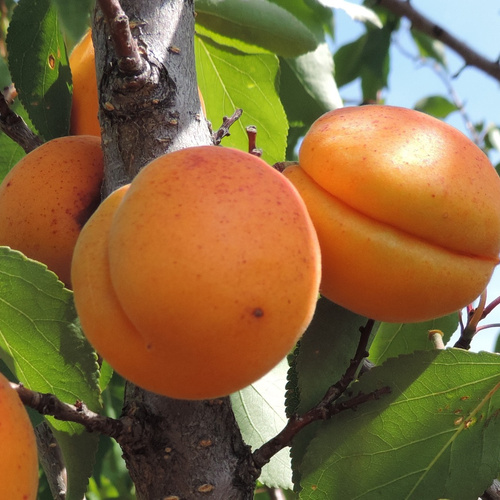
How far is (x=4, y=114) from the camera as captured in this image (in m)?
1.34

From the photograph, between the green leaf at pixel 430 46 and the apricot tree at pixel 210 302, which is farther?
the green leaf at pixel 430 46

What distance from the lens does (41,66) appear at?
4.55 feet

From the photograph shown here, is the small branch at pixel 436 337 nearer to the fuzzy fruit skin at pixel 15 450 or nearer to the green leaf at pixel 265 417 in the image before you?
the green leaf at pixel 265 417

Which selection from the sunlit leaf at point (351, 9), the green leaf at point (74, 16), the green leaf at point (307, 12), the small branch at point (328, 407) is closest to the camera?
the green leaf at point (74, 16)

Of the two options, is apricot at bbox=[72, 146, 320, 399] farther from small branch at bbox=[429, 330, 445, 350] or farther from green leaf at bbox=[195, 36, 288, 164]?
green leaf at bbox=[195, 36, 288, 164]

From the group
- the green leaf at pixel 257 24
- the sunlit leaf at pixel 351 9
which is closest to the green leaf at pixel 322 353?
the green leaf at pixel 257 24

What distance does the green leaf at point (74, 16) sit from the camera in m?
0.62

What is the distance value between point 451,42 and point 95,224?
212 cm

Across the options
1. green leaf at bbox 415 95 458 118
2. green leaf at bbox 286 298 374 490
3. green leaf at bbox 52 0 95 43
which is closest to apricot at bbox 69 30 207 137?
green leaf at bbox 286 298 374 490

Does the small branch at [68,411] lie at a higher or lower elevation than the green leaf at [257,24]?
lower

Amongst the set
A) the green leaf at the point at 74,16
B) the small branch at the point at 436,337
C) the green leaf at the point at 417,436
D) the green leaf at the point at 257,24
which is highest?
the green leaf at the point at 74,16

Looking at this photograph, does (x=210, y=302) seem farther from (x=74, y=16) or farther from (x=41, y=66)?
(x=41, y=66)

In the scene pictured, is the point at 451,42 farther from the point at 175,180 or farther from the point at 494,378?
the point at 175,180

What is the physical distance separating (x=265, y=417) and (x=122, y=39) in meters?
0.72
